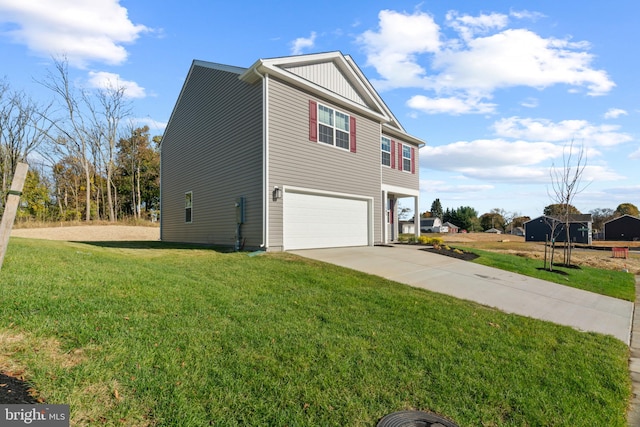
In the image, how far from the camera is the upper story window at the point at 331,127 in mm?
11469

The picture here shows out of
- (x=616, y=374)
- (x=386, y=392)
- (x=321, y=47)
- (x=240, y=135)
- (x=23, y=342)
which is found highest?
(x=321, y=47)

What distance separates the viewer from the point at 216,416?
2.36m

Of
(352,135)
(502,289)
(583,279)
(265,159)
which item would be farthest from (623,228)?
(265,159)

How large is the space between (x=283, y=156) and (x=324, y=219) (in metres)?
2.74

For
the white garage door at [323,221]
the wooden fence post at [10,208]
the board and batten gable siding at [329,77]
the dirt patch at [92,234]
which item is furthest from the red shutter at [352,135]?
the dirt patch at [92,234]

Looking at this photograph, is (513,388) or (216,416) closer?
(216,416)

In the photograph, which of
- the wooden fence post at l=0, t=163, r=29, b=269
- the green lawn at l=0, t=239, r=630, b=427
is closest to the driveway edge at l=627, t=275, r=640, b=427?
the green lawn at l=0, t=239, r=630, b=427

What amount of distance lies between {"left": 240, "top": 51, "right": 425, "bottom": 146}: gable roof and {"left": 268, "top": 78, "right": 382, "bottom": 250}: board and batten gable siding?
1.11 ft

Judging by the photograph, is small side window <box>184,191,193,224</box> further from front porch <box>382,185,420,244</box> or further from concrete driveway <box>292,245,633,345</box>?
front porch <box>382,185,420,244</box>

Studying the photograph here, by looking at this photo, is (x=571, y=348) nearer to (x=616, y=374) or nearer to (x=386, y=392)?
(x=616, y=374)

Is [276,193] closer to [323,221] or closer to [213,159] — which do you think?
[323,221]

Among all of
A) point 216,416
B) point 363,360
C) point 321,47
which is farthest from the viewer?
point 321,47

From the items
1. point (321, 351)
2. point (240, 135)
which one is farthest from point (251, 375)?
point (240, 135)

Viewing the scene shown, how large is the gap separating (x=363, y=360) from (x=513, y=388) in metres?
1.45
